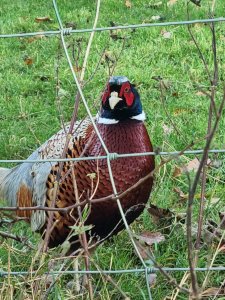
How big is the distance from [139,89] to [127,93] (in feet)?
6.82

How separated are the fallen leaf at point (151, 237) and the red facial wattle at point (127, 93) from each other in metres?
0.60

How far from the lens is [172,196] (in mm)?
3740

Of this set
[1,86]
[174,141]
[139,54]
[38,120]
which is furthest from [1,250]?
[139,54]

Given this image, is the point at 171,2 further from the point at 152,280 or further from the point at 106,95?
the point at 152,280

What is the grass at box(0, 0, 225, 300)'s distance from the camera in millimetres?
3238

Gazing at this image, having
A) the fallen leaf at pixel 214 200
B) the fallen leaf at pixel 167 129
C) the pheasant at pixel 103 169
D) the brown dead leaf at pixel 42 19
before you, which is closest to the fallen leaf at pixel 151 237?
the pheasant at pixel 103 169

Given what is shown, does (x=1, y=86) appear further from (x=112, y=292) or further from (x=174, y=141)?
(x=112, y=292)

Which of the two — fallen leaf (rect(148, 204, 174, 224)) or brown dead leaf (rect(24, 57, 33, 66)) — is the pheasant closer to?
fallen leaf (rect(148, 204, 174, 224))

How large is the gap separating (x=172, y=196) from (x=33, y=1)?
4.02 metres

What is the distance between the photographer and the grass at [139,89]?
3238 mm

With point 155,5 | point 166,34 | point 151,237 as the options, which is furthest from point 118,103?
point 155,5

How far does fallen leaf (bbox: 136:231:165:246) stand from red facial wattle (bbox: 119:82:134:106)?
598mm

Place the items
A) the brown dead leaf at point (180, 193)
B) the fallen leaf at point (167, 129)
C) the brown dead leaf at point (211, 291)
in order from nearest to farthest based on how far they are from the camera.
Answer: the brown dead leaf at point (211, 291) < the brown dead leaf at point (180, 193) < the fallen leaf at point (167, 129)

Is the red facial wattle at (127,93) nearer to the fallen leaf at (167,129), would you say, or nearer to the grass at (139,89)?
the grass at (139,89)
